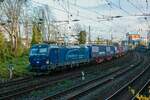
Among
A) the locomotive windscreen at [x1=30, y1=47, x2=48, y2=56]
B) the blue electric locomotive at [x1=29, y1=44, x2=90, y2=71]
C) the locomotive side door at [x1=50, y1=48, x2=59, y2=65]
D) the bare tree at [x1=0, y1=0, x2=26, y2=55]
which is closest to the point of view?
the blue electric locomotive at [x1=29, y1=44, x2=90, y2=71]

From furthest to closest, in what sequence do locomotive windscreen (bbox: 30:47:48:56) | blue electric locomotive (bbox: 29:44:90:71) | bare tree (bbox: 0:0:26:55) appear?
bare tree (bbox: 0:0:26:55), locomotive windscreen (bbox: 30:47:48:56), blue electric locomotive (bbox: 29:44:90:71)

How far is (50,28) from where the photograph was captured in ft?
230

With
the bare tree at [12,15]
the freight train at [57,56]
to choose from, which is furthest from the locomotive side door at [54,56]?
the bare tree at [12,15]

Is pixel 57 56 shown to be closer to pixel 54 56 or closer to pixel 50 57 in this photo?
pixel 54 56

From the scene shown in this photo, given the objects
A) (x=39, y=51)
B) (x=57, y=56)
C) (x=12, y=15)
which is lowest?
(x=57, y=56)

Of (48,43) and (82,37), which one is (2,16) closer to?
(48,43)

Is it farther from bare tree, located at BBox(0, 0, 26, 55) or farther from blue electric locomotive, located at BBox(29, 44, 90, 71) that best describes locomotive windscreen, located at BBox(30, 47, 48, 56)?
bare tree, located at BBox(0, 0, 26, 55)

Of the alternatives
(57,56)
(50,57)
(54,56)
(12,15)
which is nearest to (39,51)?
(50,57)

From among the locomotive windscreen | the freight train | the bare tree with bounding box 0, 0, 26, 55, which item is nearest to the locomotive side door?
the freight train

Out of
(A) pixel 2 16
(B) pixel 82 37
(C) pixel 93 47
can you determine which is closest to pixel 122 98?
(C) pixel 93 47

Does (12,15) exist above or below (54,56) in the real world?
above

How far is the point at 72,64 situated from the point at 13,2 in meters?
21.0

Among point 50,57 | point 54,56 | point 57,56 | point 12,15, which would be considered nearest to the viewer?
point 50,57

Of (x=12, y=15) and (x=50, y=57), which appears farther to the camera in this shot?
(x=12, y=15)
